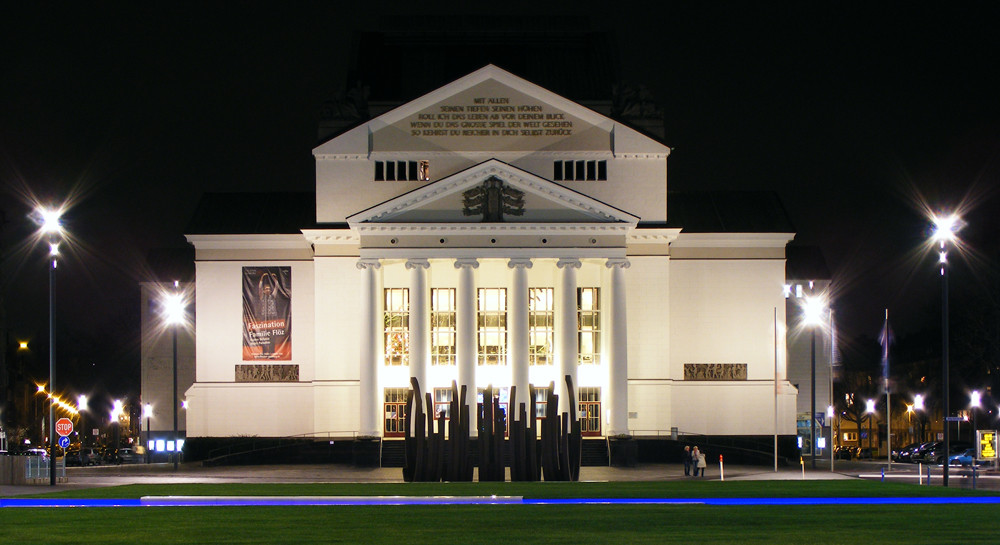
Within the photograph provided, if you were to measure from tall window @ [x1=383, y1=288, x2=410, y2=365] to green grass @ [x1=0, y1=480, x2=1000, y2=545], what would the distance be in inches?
1738

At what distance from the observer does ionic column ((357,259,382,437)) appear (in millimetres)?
72125

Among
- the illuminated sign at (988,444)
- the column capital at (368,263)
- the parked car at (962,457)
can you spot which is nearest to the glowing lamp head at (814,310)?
the illuminated sign at (988,444)

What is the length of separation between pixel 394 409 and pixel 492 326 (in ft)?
26.7

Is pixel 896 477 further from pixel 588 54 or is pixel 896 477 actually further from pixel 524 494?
pixel 588 54

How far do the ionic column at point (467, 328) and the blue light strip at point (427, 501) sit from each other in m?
35.2

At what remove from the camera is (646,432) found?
250ft

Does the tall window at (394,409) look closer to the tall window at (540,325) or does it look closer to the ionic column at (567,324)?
the tall window at (540,325)

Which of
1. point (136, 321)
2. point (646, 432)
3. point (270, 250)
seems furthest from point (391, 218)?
point (136, 321)

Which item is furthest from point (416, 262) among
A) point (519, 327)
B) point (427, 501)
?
point (427, 501)

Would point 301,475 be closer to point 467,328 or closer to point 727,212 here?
point 467,328

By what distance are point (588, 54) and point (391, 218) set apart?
24063 millimetres

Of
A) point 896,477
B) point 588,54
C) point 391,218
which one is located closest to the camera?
point 896,477

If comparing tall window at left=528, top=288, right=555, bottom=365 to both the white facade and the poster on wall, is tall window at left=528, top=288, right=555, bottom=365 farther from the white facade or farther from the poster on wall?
the poster on wall

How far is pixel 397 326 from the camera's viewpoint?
3000 inches
